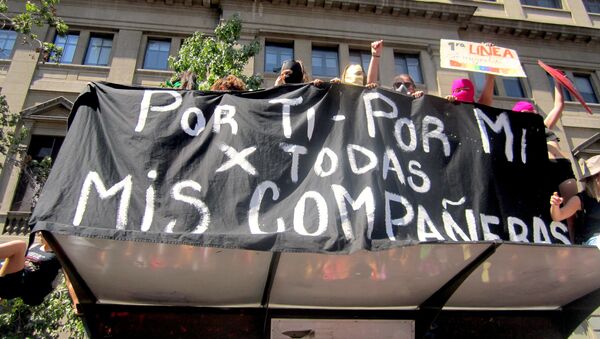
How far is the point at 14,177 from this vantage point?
500 inches

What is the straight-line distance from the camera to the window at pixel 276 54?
16.0 metres

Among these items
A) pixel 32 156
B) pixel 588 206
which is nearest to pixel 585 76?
pixel 588 206

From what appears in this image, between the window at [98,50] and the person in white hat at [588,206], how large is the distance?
1517 centimetres

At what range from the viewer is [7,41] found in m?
14.9

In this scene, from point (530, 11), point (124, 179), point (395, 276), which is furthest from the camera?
point (530, 11)

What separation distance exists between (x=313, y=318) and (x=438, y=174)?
4.94 ft

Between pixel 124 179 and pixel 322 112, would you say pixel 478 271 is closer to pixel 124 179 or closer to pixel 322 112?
pixel 322 112

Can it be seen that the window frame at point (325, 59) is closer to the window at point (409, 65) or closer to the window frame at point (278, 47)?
the window frame at point (278, 47)

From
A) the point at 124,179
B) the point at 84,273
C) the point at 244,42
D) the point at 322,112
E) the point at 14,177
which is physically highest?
the point at 244,42

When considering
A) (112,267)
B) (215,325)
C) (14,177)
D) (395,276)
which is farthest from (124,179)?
(14,177)

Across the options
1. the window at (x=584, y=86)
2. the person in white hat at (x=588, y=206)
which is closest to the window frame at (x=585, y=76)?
the window at (x=584, y=86)

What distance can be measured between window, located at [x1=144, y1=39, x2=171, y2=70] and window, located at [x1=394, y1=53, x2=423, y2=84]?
28.6 ft

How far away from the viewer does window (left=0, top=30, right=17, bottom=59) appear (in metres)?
14.7

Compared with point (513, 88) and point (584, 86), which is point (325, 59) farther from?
point (584, 86)
